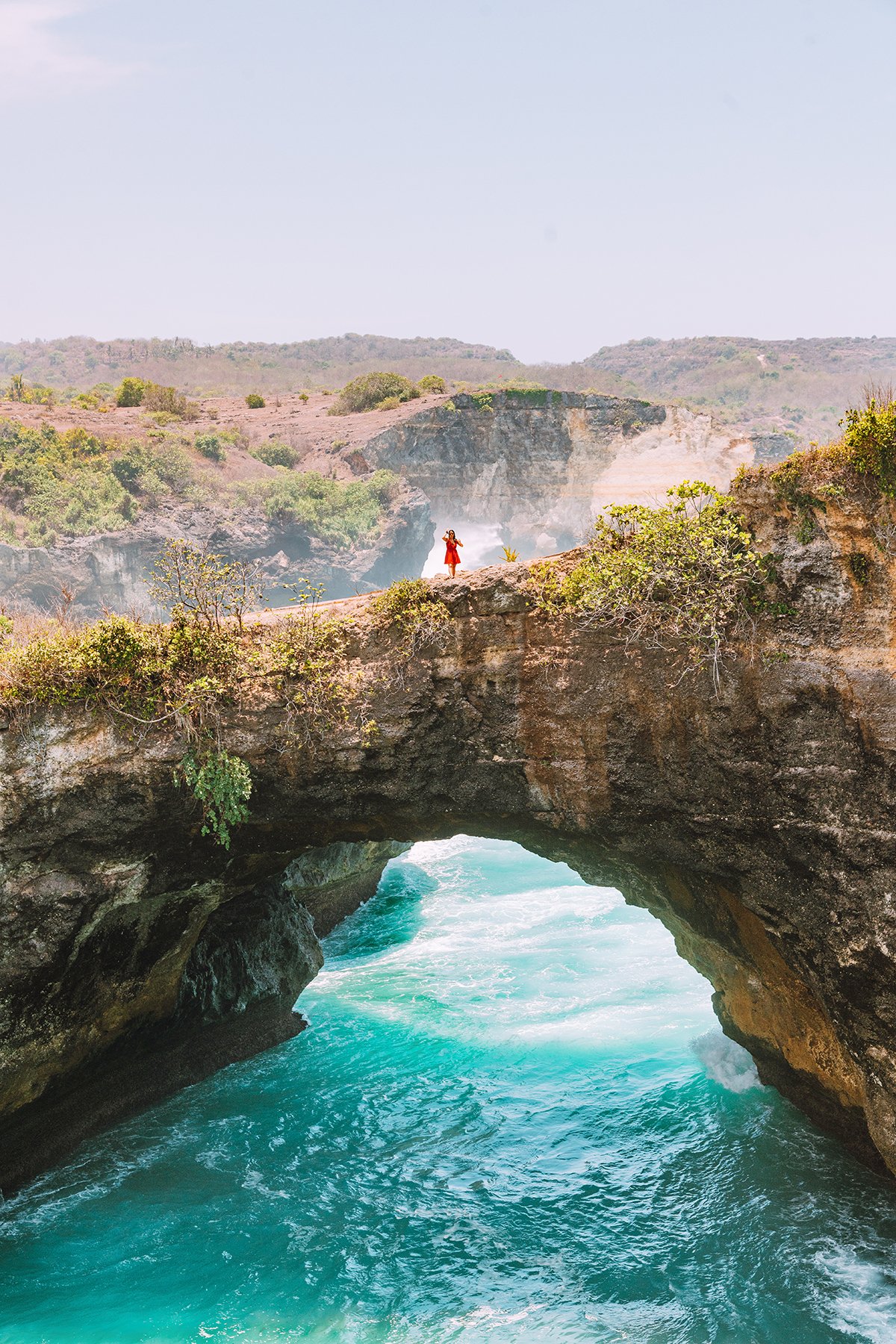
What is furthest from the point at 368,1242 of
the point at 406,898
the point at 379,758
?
the point at 406,898

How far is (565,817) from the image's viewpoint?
8.01m

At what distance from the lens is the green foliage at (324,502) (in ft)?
148

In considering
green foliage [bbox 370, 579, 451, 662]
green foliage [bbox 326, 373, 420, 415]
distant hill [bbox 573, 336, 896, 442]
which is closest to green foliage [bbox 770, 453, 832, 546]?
green foliage [bbox 370, 579, 451, 662]

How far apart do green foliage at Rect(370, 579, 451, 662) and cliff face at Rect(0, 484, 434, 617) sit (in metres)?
26.3

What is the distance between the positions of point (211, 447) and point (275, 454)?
4608 millimetres

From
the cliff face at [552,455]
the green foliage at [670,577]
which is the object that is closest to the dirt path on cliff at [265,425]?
the cliff face at [552,455]

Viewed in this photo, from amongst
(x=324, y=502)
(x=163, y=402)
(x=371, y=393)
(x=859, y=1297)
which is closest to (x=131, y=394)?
(x=163, y=402)

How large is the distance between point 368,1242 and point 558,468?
46627 mm

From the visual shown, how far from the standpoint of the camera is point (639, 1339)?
22.7 ft

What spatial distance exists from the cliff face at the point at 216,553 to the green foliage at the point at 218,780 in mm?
25638

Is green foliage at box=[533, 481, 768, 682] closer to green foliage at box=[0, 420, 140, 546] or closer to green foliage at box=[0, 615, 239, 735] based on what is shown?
green foliage at box=[0, 615, 239, 735]

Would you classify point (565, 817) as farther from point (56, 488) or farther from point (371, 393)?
point (371, 393)

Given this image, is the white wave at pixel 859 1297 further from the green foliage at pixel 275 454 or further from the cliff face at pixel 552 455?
the green foliage at pixel 275 454

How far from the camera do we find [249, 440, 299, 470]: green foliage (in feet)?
165
